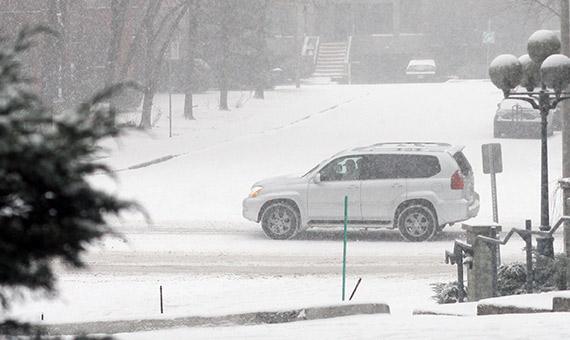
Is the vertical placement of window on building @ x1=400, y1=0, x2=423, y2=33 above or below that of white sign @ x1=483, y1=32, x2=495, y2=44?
above

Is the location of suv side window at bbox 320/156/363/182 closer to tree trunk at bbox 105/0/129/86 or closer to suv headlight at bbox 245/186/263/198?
suv headlight at bbox 245/186/263/198

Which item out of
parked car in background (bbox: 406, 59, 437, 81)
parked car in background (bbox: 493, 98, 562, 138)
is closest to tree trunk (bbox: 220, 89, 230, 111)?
parked car in background (bbox: 493, 98, 562, 138)

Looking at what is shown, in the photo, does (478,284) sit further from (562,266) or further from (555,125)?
(555,125)

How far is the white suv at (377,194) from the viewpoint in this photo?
54.0ft

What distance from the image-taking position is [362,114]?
126ft

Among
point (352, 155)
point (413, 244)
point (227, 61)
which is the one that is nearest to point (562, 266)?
point (413, 244)

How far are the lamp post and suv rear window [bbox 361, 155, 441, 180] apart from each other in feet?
13.1

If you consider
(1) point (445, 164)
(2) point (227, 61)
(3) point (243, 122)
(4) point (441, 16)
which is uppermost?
(4) point (441, 16)

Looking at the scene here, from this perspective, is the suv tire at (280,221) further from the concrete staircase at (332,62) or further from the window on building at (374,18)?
the window on building at (374,18)

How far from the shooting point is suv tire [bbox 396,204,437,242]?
1645cm

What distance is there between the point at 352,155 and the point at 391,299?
551 cm

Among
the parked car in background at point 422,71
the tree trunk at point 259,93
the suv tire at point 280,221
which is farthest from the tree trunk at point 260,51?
the suv tire at point 280,221

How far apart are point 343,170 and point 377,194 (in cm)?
82

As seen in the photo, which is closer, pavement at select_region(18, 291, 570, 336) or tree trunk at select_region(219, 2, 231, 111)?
pavement at select_region(18, 291, 570, 336)
